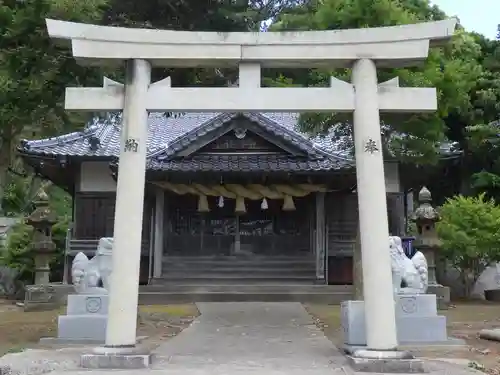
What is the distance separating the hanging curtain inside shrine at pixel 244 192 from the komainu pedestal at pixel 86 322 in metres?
9.20

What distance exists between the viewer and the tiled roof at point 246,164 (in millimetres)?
18281

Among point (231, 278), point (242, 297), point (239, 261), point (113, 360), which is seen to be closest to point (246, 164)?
point (239, 261)

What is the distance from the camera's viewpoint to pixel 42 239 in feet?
56.5

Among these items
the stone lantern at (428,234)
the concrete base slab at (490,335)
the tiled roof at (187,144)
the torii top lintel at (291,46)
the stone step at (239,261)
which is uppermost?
the tiled roof at (187,144)

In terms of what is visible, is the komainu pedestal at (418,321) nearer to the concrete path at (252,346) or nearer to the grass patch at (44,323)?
the concrete path at (252,346)

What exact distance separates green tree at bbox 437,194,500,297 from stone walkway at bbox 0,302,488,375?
6.14m

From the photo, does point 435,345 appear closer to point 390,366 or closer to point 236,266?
point 390,366

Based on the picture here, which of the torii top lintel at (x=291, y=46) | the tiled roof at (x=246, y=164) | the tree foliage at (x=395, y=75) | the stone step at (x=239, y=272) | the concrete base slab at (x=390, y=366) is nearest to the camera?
the concrete base slab at (x=390, y=366)

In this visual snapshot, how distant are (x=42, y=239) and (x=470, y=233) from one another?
1221 cm

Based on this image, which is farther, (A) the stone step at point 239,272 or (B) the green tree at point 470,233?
(A) the stone step at point 239,272

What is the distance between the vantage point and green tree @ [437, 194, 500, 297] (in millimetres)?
17266

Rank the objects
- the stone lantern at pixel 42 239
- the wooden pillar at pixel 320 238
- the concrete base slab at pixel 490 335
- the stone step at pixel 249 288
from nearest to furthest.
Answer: the concrete base slab at pixel 490 335 → the stone lantern at pixel 42 239 → the stone step at pixel 249 288 → the wooden pillar at pixel 320 238

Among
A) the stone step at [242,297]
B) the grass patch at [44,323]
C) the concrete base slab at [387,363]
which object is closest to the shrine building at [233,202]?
the stone step at [242,297]

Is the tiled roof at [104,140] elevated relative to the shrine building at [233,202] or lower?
elevated
